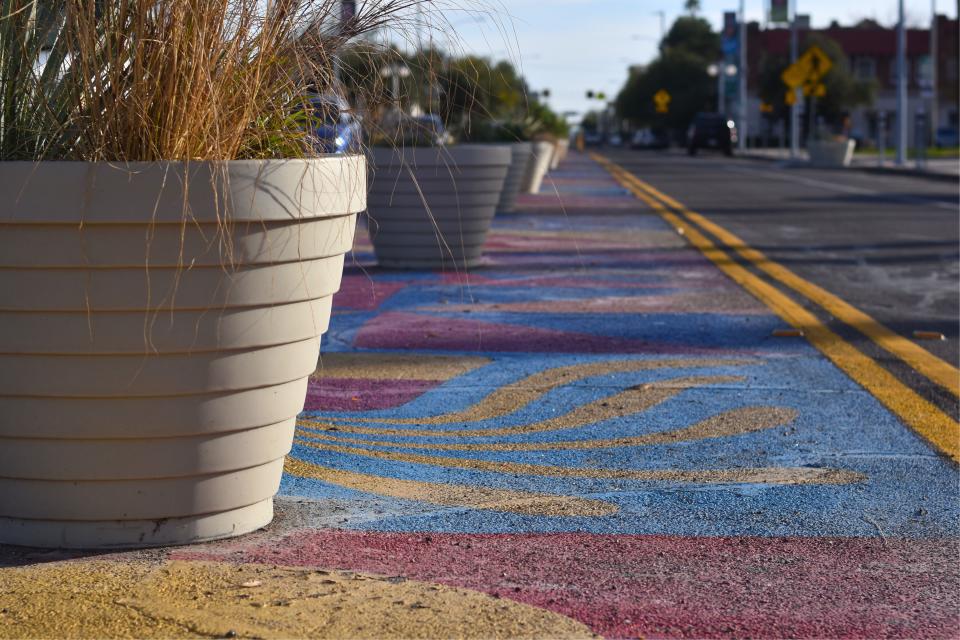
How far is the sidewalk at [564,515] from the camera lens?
2658 millimetres

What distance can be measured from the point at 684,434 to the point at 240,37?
83.2 inches

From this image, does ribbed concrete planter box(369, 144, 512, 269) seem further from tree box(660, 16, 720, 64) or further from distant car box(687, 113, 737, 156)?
tree box(660, 16, 720, 64)

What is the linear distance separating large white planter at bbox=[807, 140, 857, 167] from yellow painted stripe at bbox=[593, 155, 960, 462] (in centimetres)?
3158

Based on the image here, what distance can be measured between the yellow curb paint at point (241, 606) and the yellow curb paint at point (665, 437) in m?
1.30

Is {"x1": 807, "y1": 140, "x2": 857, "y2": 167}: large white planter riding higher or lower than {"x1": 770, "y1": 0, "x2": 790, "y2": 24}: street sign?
lower

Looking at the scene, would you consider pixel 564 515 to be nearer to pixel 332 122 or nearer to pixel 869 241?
pixel 332 122

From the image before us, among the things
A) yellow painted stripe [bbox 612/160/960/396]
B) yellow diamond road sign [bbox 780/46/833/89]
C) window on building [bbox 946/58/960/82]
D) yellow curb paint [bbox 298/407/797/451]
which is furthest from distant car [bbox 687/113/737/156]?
yellow curb paint [bbox 298/407/797/451]

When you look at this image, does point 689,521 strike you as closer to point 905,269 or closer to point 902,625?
point 902,625

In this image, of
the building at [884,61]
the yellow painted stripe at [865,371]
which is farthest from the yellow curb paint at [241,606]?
the building at [884,61]

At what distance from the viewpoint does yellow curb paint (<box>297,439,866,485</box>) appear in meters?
3.76

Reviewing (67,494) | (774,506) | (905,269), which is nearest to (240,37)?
(67,494)

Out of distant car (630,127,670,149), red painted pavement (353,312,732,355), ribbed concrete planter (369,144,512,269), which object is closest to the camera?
red painted pavement (353,312,732,355)

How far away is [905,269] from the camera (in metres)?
9.84

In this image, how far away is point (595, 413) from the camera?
4664mm
